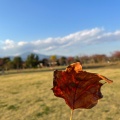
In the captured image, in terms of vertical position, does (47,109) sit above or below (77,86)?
below

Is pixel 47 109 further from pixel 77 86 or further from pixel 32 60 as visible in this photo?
pixel 32 60

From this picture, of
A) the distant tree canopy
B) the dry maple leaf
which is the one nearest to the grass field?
the dry maple leaf

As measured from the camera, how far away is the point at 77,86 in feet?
4.32

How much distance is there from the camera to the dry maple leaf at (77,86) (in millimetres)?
1298

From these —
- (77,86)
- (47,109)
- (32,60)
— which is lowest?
(47,109)

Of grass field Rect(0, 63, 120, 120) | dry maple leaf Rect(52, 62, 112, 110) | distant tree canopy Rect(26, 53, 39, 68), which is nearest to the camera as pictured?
dry maple leaf Rect(52, 62, 112, 110)

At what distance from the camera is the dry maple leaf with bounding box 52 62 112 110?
1.30 m

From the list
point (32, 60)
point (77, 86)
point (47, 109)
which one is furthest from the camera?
point (32, 60)

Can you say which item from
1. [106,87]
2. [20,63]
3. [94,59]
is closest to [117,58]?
[94,59]

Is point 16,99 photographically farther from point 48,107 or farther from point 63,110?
Result: point 63,110

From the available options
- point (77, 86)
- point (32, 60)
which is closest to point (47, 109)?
point (77, 86)

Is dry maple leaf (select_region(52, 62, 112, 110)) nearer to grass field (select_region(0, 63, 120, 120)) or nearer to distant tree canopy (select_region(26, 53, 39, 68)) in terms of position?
grass field (select_region(0, 63, 120, 120))

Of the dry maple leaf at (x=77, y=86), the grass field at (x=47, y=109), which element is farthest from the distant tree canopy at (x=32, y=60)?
the dry maple leaf at (x=77, y=86)

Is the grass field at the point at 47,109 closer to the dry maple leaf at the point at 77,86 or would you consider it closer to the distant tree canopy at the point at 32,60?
the dry maple leaf at the point at 77,86
